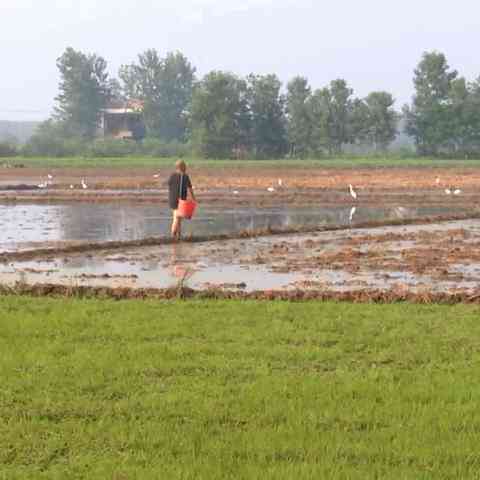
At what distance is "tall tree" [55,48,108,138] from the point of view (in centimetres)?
11912

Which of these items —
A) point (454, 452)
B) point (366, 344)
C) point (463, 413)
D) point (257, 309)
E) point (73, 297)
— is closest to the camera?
point (454, 452)

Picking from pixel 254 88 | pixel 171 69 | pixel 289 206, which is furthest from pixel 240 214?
pixel 171 69

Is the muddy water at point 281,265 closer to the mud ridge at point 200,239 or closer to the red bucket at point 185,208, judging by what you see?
the mud ridge at point 200,239

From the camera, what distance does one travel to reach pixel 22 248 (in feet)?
64.7

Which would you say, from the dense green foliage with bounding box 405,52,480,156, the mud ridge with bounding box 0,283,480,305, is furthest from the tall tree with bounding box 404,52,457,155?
the mud ridge with bounding box 0,283,480,305

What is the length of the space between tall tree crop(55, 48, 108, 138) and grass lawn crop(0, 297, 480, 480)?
363ft

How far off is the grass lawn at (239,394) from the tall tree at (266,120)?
7695 centimetres

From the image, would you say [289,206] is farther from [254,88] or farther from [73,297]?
[254,88]

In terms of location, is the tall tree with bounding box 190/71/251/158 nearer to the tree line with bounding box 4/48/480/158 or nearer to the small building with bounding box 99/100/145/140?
the tree line with bounding box 4/48/480/158

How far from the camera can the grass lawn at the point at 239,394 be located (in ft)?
18.4

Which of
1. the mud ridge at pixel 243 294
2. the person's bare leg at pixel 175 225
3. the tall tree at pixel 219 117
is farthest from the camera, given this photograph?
the tall tree at pixel 219 117

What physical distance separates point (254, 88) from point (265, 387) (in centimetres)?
8347

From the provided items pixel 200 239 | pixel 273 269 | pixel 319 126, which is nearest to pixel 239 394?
pixel 273 269

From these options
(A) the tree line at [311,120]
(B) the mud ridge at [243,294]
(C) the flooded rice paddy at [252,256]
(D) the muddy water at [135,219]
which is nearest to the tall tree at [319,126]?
(A) the tree line at [311,120]
